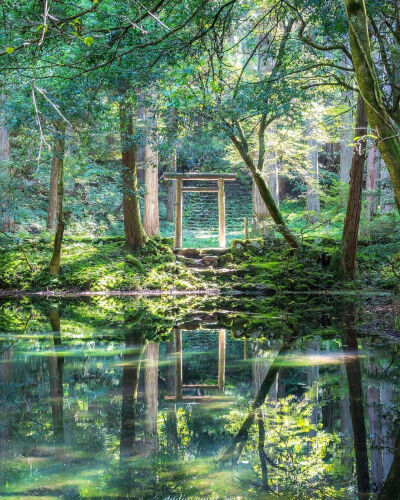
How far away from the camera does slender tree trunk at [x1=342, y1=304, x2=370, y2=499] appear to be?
261 centimetres

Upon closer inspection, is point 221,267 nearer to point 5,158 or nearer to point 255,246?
point 255,246

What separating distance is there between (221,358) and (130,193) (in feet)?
27.1

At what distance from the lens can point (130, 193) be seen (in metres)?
13.1

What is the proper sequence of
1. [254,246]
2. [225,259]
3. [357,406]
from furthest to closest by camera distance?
[254,246] → [225,259] → [357,406]

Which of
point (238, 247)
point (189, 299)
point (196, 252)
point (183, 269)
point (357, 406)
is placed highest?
point (238, 247)

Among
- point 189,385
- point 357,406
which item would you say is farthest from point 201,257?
point 357,406

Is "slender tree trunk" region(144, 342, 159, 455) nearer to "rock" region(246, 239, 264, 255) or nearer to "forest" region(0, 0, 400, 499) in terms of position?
"forest" region(0, 0, 400, 499)

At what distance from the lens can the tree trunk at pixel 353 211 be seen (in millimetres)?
10609

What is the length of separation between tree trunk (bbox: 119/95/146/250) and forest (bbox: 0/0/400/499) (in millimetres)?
44

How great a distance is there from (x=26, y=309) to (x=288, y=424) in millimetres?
7435

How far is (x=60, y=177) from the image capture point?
38.1ft

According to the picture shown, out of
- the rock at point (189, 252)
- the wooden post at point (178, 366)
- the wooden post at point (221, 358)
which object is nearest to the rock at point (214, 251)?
the rock at point (189, 252)

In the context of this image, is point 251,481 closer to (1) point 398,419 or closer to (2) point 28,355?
(1) point 398,419

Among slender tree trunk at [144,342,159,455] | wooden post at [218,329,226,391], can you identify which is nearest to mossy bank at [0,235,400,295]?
wooden post at [218,329,226,391]
